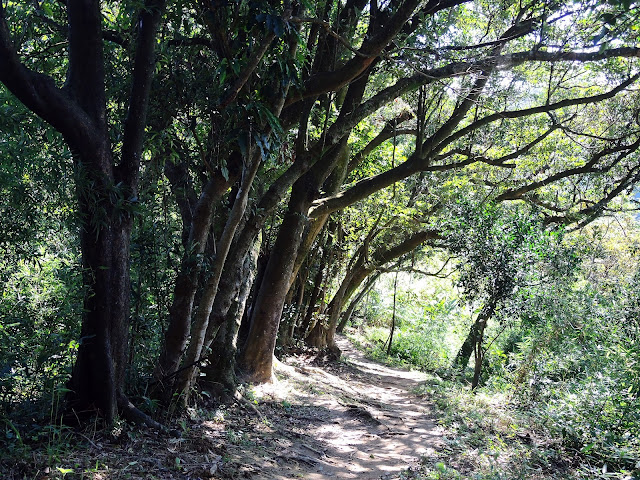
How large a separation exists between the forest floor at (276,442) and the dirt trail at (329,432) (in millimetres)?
16

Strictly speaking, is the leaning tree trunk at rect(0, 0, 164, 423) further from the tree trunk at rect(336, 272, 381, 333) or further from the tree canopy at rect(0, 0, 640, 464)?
the tree trunk at rect(336, 272, 381, 333)

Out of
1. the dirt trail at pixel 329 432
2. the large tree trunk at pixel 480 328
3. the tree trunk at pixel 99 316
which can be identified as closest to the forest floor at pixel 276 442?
the dirt trail at pixel 329 432

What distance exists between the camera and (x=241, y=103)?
17.4 feet

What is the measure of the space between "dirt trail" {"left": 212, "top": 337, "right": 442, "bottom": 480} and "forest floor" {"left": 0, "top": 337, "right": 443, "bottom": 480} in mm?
16

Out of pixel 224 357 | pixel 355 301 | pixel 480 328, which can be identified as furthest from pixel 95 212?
pixel 355 301

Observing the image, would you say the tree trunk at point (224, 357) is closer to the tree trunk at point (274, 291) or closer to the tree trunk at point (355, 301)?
the tree trunk at point (274, 291)

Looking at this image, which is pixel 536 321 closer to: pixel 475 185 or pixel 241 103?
pixel 475 185

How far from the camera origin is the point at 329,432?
7570mm

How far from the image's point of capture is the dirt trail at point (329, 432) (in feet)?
18.7

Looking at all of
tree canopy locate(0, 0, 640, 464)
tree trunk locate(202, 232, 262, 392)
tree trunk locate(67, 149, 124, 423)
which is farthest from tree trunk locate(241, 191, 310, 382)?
tree trunk locate(67, 149, 124, 423)

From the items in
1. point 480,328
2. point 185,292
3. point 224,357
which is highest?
point 480,328

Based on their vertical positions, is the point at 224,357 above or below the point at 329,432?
above

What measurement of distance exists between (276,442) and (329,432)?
1.44m

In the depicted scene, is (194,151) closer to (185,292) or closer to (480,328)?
(185,292)
